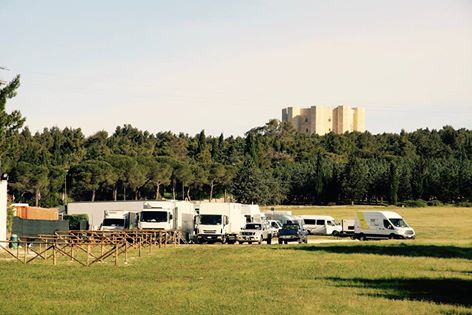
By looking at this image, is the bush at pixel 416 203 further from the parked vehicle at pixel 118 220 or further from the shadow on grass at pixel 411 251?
the shadow on grass at pixel 411 251

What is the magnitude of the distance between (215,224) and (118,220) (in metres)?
7.25

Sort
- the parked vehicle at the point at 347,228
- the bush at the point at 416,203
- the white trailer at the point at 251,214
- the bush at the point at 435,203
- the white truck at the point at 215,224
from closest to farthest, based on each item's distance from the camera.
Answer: the white truck at the point at 215,224, the white trailer at the point at 251,214, the parked vehicle at the point at 347,228, the bush at the point at 416,203, the bush at the point at 435,203

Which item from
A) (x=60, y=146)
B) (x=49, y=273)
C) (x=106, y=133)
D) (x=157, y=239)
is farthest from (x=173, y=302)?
(x=106, y=133)

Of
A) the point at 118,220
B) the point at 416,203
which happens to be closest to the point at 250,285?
the point at 118,220

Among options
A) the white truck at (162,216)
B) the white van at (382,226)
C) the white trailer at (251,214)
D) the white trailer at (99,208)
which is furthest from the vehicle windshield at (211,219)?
the white van at (382,226)

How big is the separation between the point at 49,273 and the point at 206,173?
94259 millimetres

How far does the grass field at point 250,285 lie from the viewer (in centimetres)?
1692

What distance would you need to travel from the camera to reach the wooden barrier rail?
3134cm

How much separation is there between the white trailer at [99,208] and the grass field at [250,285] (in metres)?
18.5

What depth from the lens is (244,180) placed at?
398 ft

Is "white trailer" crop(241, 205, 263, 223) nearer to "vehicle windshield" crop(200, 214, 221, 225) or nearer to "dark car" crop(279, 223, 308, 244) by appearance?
"dark car" crop(279, 223, 308, 244)

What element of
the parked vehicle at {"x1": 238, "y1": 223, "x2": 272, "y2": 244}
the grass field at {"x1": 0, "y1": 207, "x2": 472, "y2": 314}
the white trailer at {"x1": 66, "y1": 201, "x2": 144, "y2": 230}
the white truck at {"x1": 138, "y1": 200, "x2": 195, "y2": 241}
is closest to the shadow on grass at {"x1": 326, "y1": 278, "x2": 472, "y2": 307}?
the grass field at {"x1": 0, "y1": 207, "x2": 472, "y2": 314}

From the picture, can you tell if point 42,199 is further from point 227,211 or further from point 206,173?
point 227,211

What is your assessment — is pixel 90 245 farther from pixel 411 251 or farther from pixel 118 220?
pixel 118 220
